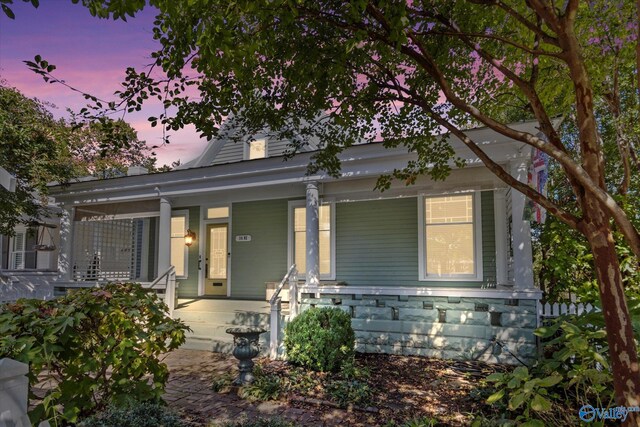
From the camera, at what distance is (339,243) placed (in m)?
10.3

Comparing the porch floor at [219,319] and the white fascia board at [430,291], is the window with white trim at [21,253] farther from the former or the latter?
the white fascia board at [430,291]

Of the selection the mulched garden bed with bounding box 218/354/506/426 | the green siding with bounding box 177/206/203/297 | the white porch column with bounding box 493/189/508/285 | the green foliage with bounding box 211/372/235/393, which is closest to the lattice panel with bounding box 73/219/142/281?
the green siding with bounding box 177/206/203/297

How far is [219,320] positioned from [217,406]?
13.4 ft

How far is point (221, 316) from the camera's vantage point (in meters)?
9.01

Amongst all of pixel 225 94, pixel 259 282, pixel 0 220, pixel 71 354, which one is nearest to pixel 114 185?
pixel 0 220

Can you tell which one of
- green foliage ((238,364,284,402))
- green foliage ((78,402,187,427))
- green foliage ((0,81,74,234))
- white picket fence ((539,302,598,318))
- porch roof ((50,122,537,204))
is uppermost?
green foliage ((0,81,74,234))

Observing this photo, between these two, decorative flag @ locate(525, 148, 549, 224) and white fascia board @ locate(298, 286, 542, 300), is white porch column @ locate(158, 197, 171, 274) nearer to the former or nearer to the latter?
white fascia board @ locate(298, 286, 542, 300)

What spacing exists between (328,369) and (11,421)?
4480mm

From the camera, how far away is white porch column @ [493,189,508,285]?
8078mm

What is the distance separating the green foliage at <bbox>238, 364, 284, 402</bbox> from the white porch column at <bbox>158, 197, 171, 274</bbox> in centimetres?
533

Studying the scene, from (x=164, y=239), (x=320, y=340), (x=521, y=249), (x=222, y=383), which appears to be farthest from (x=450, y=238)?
(x=164, y=239)

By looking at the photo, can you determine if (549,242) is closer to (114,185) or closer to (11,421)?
(11,421)

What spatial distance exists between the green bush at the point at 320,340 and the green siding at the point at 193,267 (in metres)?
5.80

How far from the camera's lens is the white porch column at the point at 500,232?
26.5 ft
